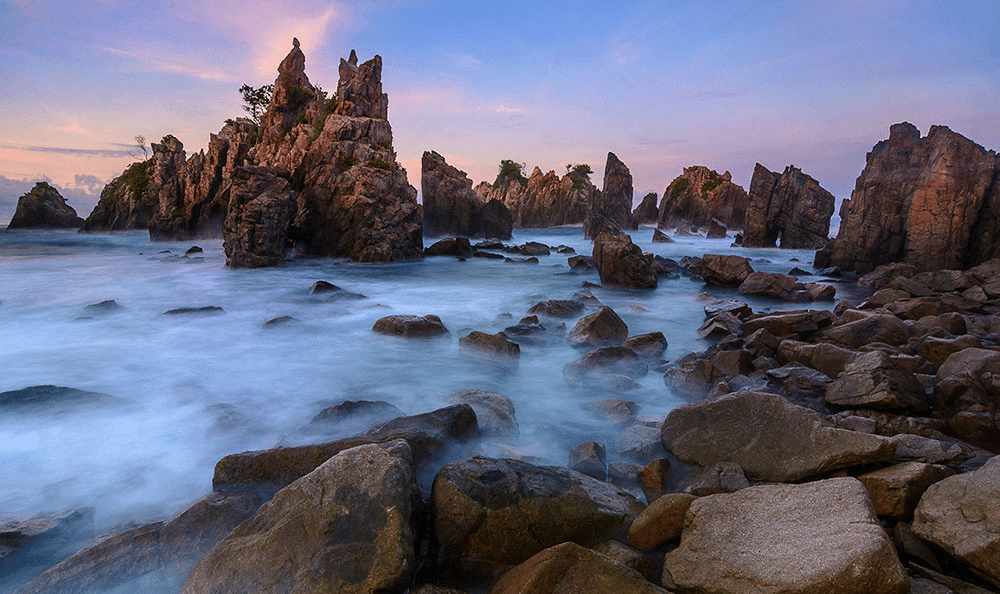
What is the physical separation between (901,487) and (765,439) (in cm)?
118

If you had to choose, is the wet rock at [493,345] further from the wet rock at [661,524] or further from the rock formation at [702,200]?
the rock formation at [702,200]

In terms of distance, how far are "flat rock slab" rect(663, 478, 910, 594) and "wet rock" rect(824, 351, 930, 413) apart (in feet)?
9.84

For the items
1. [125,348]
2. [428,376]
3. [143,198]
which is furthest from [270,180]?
[143,198]

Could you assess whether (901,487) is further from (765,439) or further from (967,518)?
(765,439)

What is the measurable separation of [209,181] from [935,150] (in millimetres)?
54682

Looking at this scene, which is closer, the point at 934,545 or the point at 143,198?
the point at 934,545

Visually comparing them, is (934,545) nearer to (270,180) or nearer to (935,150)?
(935,150)

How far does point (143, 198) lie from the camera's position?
59.5 m

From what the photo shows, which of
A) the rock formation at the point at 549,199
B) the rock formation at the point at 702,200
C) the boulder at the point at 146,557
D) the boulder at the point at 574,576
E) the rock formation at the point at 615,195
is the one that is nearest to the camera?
the boulder at the point at 574,576

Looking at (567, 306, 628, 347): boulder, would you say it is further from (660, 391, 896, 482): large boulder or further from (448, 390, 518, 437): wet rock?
(660, 391, 896, 482): large boulder

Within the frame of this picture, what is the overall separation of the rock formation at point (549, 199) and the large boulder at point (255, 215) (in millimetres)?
71607

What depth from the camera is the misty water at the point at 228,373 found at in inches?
198

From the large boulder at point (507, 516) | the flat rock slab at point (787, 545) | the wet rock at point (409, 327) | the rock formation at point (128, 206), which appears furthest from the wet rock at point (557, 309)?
the rock formation at point (128, 206)

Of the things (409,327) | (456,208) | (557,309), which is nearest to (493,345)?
(409,327)
